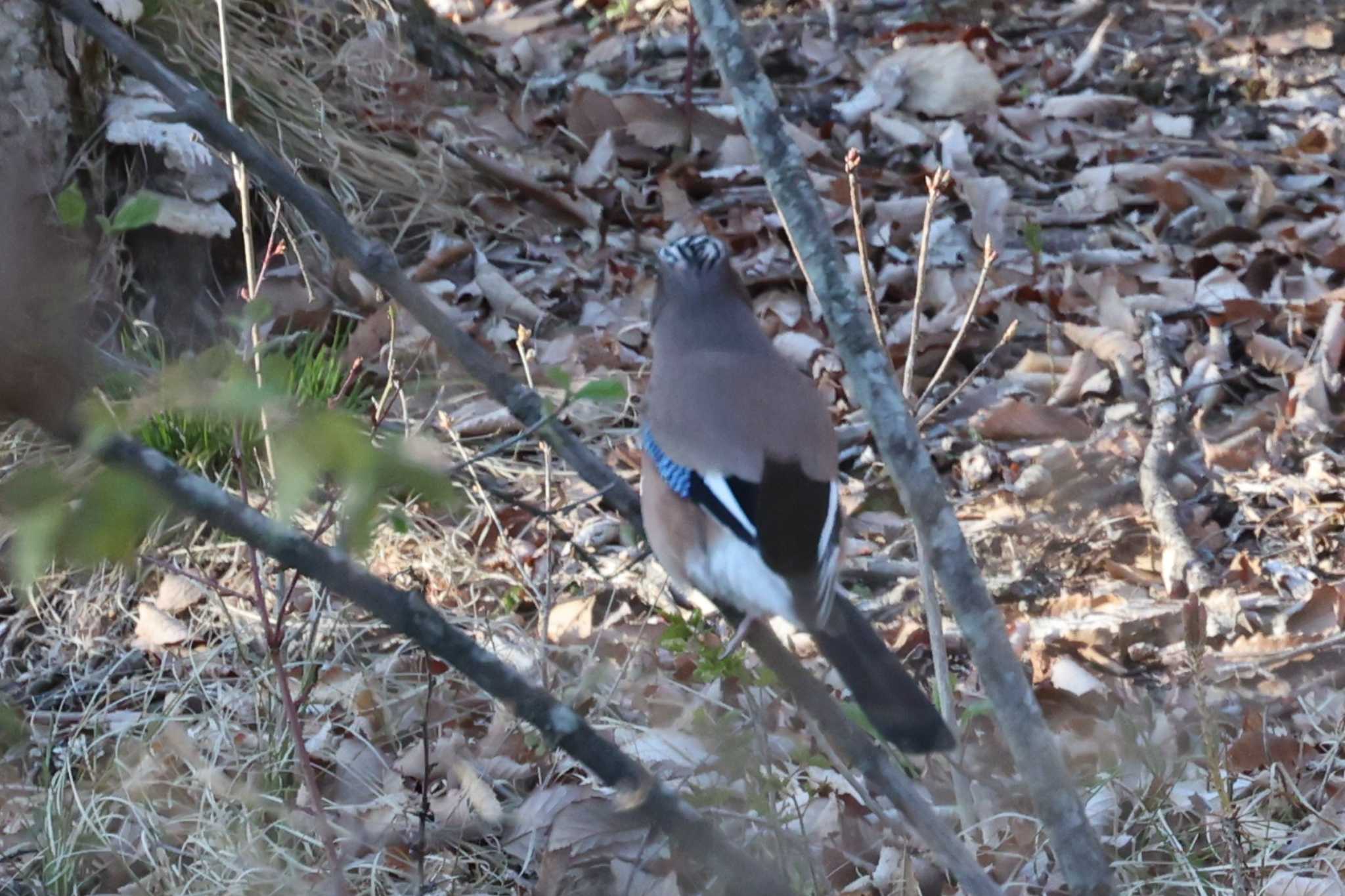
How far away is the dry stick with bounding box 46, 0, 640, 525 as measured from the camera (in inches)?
60.9

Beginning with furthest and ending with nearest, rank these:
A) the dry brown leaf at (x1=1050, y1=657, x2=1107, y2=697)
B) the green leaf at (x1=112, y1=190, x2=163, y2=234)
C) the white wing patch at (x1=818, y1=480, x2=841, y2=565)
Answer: the dry brown leaf at (x1=1050, y1=657, x2=1107, y2=697) < the white wing patch at (x1=818, y1=480, x2=841, y2=565) < the green leaf at (x1=112, y1=190, x2=163, y2=234)

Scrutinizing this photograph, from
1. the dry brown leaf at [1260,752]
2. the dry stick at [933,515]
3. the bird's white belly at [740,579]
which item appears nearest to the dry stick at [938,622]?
the bird's white belly at [740,579]

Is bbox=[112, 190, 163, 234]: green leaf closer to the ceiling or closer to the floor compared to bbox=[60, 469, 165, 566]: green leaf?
closer to the ceiling

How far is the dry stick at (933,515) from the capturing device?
65.8 inches

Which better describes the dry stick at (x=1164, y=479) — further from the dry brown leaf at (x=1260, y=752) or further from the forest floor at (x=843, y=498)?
the dry brown leaf at (x=1260, y=752)

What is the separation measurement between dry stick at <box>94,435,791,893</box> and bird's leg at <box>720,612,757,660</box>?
38 cm

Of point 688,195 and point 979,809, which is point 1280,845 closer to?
point 979,809

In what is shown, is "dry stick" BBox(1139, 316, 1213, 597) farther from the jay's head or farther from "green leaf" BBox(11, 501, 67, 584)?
"green leaf" BBox(11, 501, 67, 584)

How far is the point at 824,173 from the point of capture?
5.71m

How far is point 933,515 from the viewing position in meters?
1.69

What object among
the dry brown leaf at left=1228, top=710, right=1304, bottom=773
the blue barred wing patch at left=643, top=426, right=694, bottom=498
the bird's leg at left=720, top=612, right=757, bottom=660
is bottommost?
the dry brown leaf at left=1228, top=710, right=1304, bottom=773

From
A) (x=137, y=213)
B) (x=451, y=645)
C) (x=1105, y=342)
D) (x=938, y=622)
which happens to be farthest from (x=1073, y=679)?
(x=137, y=213)

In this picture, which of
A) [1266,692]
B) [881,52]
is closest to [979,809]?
[1266,692]

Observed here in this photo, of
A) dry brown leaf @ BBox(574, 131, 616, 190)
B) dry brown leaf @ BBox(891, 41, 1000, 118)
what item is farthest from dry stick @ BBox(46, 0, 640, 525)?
dry brown leaf @ BBox(891, 41, 1000, 118)
